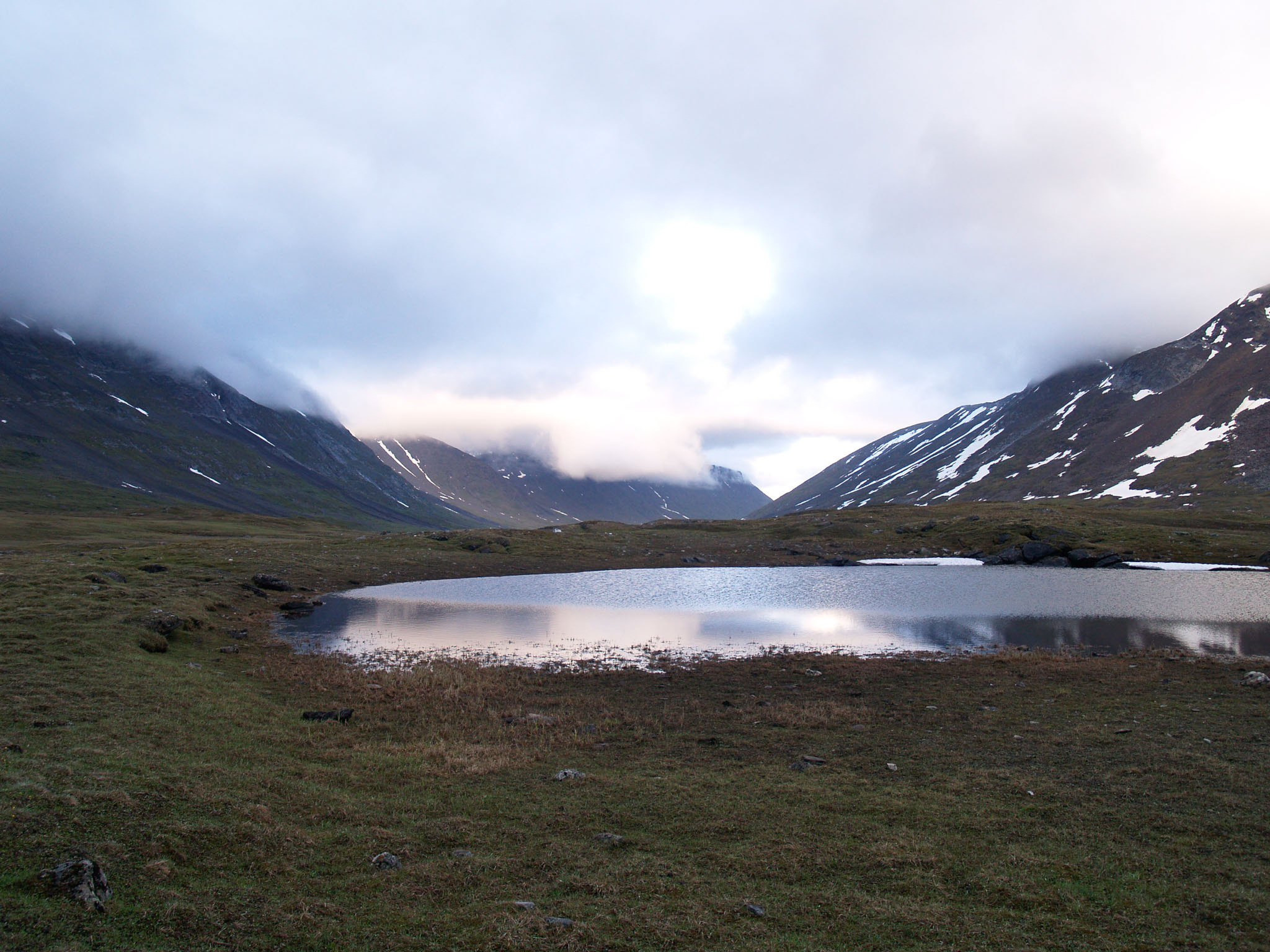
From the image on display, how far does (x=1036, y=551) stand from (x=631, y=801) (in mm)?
113523

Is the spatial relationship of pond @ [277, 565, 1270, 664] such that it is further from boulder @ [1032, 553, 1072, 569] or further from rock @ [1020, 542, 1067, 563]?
rock @ [1020, 542, 1067, 563]

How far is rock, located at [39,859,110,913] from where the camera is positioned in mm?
10500

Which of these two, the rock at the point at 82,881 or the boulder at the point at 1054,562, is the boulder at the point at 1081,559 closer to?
the boulder at the point at 1054,562

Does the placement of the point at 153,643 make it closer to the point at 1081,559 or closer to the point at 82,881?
the point at 82,881

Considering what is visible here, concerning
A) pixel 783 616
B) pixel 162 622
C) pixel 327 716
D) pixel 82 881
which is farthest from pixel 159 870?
pixel 783 616

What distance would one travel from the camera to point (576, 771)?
792 inches

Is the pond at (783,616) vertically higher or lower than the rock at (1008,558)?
lower

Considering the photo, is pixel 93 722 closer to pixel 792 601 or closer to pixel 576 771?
pixel 576 771

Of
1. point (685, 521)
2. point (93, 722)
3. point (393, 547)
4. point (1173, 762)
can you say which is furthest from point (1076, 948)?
point (685, 521)

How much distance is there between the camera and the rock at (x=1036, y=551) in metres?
110

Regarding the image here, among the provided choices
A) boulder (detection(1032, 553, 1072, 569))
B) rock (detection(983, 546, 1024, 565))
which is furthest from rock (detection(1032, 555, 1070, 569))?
rock (detection(983, 546, 1024, 565))

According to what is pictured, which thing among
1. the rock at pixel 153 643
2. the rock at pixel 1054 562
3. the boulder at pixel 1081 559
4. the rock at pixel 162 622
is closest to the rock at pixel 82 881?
the rock at pixel 153 643

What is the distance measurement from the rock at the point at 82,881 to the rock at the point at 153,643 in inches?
1109

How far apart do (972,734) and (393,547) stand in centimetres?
10307
